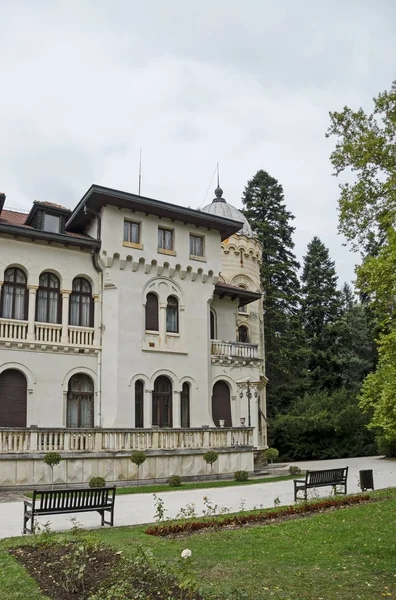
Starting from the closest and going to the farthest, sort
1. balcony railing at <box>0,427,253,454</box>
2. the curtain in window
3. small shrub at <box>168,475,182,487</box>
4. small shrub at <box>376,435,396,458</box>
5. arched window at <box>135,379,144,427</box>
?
1. balcony railing at <box>0,427,253,454</box>
2. small shrub at <box>168,475,182,487</box>
3. arched window at <box>135,379,144,427</box>
4. the curtain in window
5. small shrub at <box>376,435,396,458</box>

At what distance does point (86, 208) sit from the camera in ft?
86.2

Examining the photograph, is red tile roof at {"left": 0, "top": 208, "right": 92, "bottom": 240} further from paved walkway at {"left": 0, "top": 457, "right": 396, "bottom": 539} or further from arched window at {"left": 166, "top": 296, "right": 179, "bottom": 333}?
paved walkway at {"left": 0, "top": 457, "right": 396, "bottom": 539}

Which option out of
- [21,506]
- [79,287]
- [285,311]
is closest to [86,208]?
[79,287]

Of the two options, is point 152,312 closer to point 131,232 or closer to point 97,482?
point 131,232

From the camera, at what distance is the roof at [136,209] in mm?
25641

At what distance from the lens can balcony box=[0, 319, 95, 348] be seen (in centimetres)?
2383

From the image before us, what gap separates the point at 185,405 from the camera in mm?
27750

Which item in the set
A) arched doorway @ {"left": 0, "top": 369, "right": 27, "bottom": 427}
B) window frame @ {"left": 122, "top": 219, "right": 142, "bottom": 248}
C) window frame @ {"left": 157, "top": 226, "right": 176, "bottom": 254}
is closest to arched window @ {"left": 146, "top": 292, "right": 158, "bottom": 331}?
window frame @ {"left": 157, "top": 226, "right": 176, "bottom": 254}

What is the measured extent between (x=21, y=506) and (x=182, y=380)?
40.8 feet

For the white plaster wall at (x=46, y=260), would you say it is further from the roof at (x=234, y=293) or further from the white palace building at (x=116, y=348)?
the roof at (x=234, y=293)

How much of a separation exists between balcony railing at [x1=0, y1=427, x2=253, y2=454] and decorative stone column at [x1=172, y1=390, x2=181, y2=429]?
9.31 ft

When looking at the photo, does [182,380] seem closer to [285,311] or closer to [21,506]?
[21,506]

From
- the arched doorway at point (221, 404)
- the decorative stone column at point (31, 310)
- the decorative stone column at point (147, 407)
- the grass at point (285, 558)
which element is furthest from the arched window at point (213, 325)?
the grass at point (285, 558)

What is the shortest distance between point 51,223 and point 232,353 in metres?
11.2
